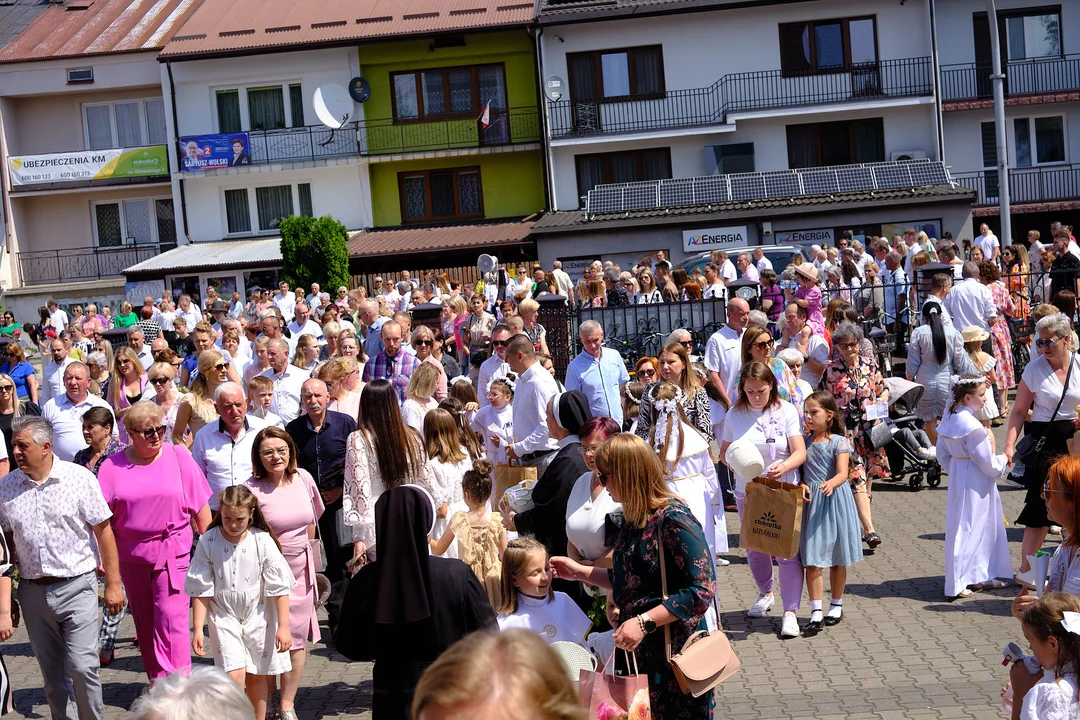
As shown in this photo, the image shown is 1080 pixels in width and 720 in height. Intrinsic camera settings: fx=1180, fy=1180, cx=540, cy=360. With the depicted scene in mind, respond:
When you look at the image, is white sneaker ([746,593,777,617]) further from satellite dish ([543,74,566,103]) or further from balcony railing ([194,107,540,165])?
balcony railing ([194,107,540,165])

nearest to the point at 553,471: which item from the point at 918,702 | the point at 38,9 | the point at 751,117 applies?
the point at 918,702

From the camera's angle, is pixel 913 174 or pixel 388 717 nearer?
pixel 388 717

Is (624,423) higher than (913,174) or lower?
A: lower

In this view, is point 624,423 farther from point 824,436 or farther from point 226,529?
point 226,529

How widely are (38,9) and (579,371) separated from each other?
1712 inches

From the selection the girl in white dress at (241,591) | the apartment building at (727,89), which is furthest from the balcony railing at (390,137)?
the girl in white dress at (241,591)

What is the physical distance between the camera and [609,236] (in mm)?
30703

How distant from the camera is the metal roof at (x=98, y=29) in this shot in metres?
39.3

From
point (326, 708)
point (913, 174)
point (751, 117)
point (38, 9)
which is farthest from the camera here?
point (38, 9)

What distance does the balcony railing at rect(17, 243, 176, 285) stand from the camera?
40.3 meters

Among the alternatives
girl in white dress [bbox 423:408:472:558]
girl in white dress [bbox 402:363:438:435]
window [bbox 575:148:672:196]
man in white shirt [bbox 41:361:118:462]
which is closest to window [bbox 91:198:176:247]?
window [bbox 575:148:672:196]

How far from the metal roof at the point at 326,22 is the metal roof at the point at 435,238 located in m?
5.92

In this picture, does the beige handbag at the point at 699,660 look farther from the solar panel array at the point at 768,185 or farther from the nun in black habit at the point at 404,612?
the solar panel array at the point at 768,185

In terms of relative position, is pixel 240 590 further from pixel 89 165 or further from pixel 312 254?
pixel 89 165
